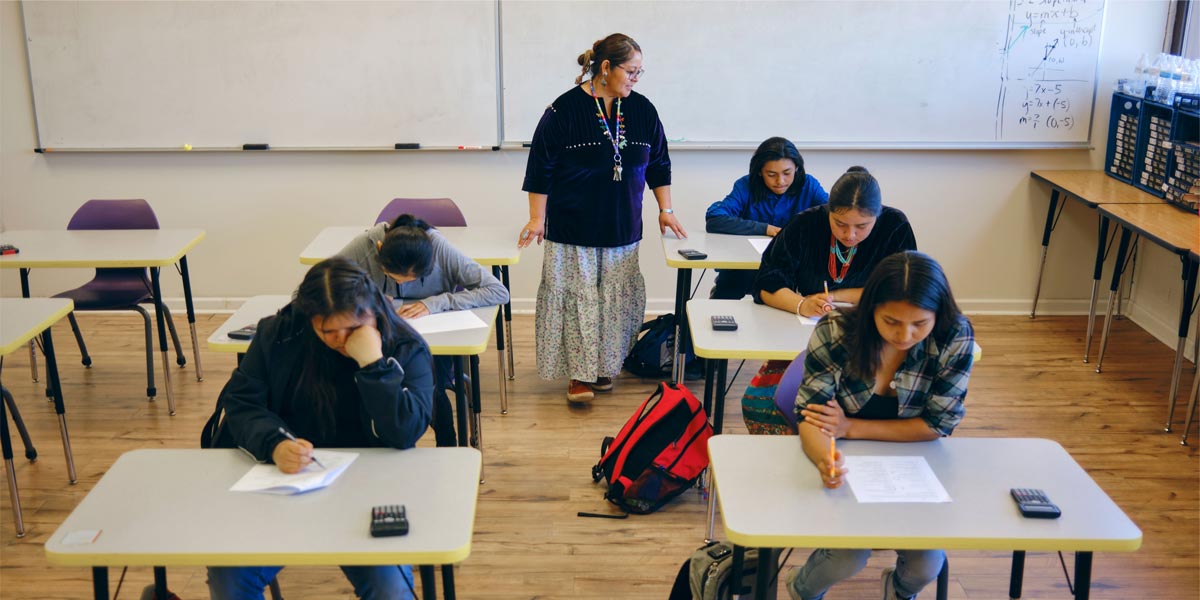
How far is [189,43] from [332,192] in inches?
38.7

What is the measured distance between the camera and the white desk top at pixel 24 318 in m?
3.05

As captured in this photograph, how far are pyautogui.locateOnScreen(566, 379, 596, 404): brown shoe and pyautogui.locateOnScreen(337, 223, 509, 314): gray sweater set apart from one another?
889 millimetres

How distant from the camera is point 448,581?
2146mm

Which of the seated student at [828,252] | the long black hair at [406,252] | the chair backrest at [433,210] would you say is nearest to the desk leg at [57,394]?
the long black hair at [406,252]

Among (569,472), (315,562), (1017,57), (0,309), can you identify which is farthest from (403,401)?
(1017,57)

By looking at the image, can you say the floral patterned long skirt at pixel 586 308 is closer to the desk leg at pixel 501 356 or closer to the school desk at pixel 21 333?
the desk leg at pixel 501 356

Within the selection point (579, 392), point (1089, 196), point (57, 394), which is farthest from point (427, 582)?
point (1089, 196)

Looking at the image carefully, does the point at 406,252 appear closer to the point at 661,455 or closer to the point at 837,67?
the point at 661,455

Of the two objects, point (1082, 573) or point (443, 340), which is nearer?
point (1082, 573)

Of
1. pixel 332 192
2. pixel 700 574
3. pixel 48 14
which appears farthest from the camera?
pixel 332 192

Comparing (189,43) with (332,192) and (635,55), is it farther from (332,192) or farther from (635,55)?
(635,55)

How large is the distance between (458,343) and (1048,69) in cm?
359

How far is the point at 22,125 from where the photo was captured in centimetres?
510

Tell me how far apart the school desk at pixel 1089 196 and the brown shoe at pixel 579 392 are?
Result: 2.42 m
